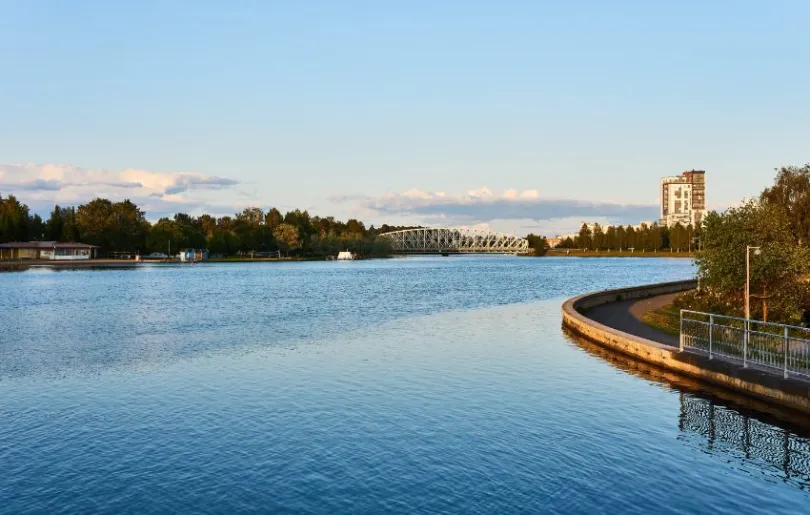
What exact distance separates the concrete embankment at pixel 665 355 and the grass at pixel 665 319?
657mm

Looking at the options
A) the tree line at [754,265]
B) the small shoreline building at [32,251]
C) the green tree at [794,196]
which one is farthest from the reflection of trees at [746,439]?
the small shoreline building at [32,251]

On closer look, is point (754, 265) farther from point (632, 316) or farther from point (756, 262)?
point (632, 316)

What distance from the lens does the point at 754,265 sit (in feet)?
119

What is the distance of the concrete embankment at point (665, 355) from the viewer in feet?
70.1

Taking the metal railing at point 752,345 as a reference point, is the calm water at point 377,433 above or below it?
below

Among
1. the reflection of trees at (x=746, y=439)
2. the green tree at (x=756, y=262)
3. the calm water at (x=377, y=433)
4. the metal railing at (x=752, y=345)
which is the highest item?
the green tree at (x=756, y=262)

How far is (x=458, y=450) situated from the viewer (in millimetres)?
17750

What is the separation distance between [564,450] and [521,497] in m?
3.45

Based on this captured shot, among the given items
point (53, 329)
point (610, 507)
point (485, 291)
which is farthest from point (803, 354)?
point (485, 291)

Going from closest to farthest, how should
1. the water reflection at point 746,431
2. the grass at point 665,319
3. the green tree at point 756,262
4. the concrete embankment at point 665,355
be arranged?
1. the water reflection at point 746,431
2. the concrete embankment at point 665,355
3. the green tree at point 756,262
4. the grass at point 665,319

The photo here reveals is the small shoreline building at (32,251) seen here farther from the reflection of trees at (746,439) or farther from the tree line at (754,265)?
the reflection of trees at (746,439)

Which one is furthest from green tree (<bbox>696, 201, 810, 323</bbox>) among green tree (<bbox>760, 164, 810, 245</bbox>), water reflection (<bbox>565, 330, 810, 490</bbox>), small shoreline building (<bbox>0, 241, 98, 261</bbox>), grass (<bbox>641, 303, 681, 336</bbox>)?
small shoreline building (<bbox>0, 241, 98, 261</bbox>)

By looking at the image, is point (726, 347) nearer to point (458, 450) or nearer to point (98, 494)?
point (458, 450)

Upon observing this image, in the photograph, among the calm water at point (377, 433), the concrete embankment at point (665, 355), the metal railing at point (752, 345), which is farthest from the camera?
the metal railing at point (752, 345)
